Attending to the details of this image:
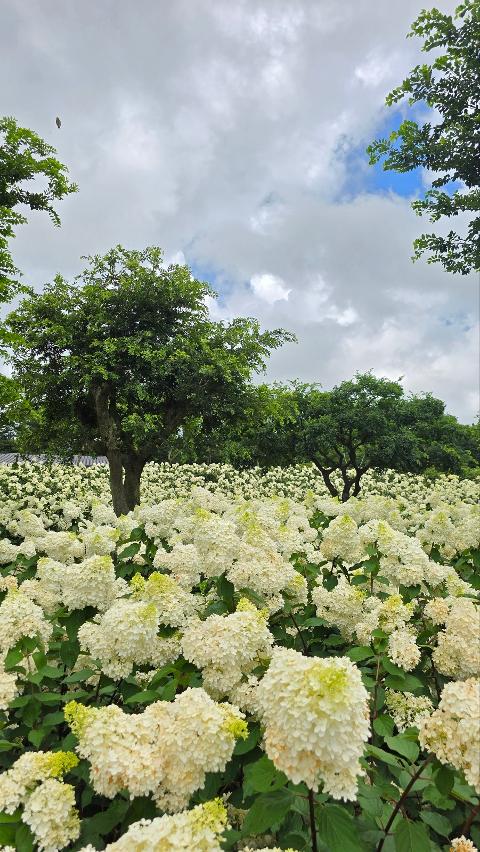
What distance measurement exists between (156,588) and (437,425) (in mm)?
37374

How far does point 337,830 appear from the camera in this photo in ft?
6.04

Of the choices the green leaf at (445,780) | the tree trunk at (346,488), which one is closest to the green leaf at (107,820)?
the green leaf at (445,780)

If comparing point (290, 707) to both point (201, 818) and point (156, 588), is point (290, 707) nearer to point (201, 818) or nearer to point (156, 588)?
point (201, 818)

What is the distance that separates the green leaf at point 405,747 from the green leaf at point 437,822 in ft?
0.94

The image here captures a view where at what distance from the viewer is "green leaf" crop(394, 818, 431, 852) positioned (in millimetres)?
1878

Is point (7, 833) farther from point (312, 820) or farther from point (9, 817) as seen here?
point (312, 820)

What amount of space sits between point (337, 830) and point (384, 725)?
1.03 meters

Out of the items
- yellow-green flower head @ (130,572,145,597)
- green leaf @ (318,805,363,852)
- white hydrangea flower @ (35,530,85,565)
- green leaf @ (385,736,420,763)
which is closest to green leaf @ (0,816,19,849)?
green leaf @ (318,805,363,852)

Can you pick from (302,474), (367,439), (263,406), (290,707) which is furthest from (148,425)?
(302,474)

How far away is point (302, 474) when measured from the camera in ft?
83.1

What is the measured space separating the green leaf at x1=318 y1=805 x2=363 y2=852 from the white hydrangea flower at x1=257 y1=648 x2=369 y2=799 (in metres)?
0.16

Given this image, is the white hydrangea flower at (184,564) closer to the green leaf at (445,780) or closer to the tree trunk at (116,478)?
the green leaf at (445,780)

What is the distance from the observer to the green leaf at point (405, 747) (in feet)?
7.23

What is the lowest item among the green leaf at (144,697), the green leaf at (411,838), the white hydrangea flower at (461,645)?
the green leaf at (411,838)
